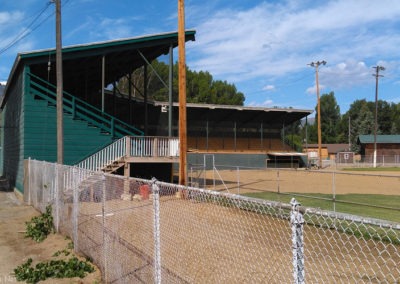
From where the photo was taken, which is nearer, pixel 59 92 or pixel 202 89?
pixel 59 92

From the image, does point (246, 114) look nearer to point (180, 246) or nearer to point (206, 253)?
point (206, 253)

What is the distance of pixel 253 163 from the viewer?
50781 mm

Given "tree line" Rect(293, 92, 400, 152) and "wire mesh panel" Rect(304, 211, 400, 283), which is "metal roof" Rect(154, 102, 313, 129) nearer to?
"wire mesh panel" Rect(304, 211, 400, 283)

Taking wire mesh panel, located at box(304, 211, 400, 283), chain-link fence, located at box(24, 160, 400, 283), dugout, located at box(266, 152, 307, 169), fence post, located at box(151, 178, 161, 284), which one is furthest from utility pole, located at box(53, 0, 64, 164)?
dugout, located at box(266, 152, 307, 169)

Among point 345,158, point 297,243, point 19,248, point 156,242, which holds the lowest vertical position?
point 345,158

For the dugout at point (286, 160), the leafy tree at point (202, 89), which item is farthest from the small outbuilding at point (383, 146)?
the leafy tree at point (202, 89)

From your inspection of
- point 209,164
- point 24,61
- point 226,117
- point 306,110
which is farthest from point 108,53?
point 306,110

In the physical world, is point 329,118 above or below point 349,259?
above

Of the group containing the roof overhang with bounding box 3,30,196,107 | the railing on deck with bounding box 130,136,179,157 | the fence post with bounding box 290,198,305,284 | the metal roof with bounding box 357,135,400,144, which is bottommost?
the fence post with bounding box 290,198,305,284

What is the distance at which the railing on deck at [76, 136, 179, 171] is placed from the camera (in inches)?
757

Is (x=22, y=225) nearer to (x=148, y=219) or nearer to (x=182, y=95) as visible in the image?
(x=148, y=219)

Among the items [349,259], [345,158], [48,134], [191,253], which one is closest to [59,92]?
[48,134]

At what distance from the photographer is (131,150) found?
769 inches

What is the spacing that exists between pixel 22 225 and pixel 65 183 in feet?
8.84
